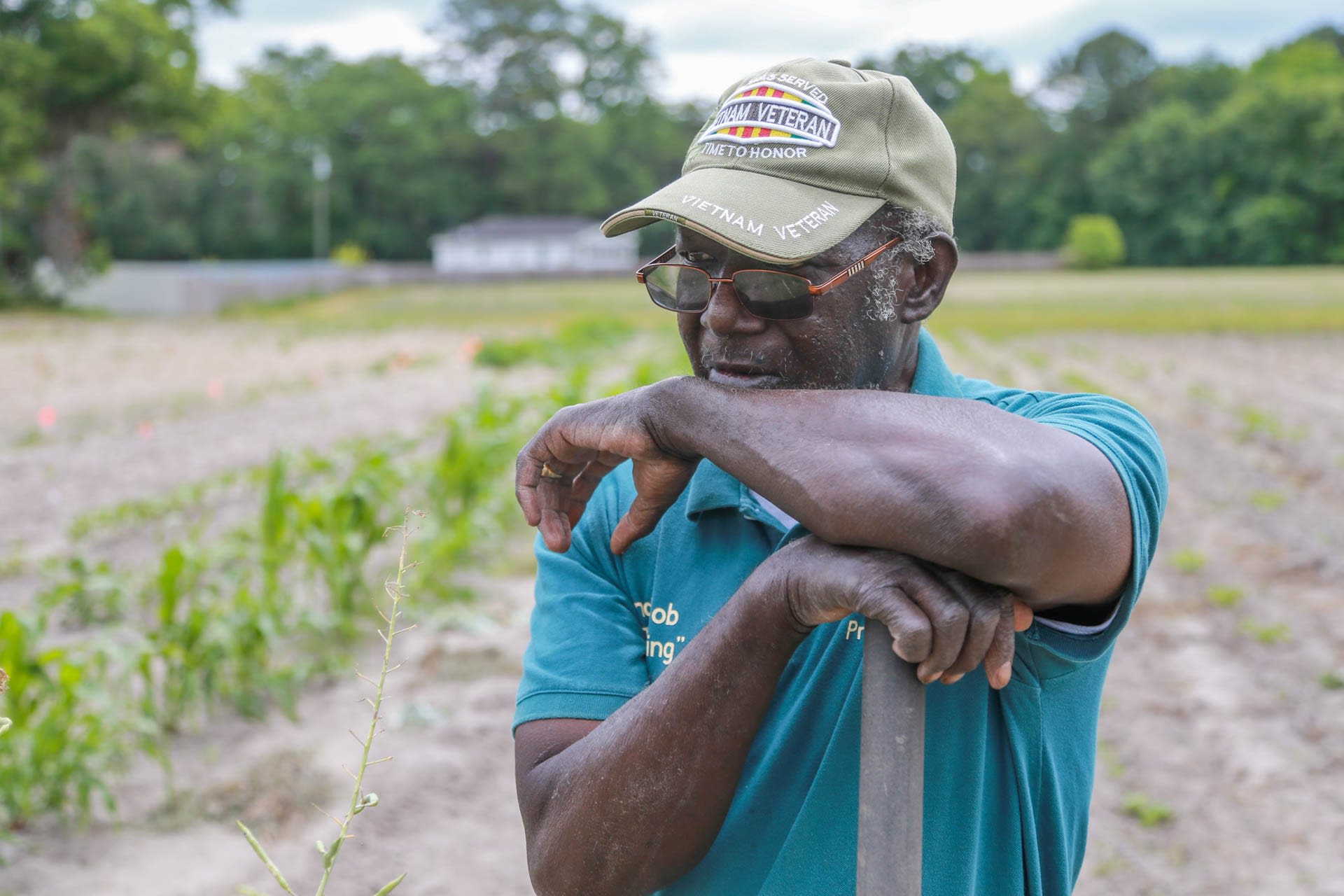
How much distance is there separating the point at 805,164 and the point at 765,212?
93mm

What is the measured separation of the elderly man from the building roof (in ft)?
231

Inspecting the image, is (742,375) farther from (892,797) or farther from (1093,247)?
(1093,247)

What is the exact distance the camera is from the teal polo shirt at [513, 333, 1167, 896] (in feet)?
4.81

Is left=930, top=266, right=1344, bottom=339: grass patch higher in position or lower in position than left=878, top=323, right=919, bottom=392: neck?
lower

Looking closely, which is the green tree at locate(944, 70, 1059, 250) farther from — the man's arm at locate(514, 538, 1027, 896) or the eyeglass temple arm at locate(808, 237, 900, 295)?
the man's arm at locate(514, 538, 1027, 896)

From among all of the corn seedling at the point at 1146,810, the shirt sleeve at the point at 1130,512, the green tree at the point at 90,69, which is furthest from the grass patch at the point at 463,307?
the shirt sleeve at the point at 1130,512

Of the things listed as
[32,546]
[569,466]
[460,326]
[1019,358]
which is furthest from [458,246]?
[569,466]

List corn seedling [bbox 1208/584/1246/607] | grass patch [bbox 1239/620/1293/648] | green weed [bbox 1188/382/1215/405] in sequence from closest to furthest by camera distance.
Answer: grass patch [bbox 1239/620/1293/648]
corn seedling [bbox 1208/584/1246/607]
green weed [bbox 1188/382/1215/405]

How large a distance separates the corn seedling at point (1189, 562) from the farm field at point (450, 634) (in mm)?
26

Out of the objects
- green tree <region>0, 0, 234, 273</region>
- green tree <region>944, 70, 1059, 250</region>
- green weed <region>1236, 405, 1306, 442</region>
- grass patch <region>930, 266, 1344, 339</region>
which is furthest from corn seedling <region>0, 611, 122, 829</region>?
green tree <region>944, 70, 1059, 250</region>

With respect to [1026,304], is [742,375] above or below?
above

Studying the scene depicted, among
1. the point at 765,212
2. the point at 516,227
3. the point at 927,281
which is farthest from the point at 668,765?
the point at 516,227

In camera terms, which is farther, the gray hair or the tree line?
the tree line

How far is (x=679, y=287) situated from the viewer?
1726 millimetres
